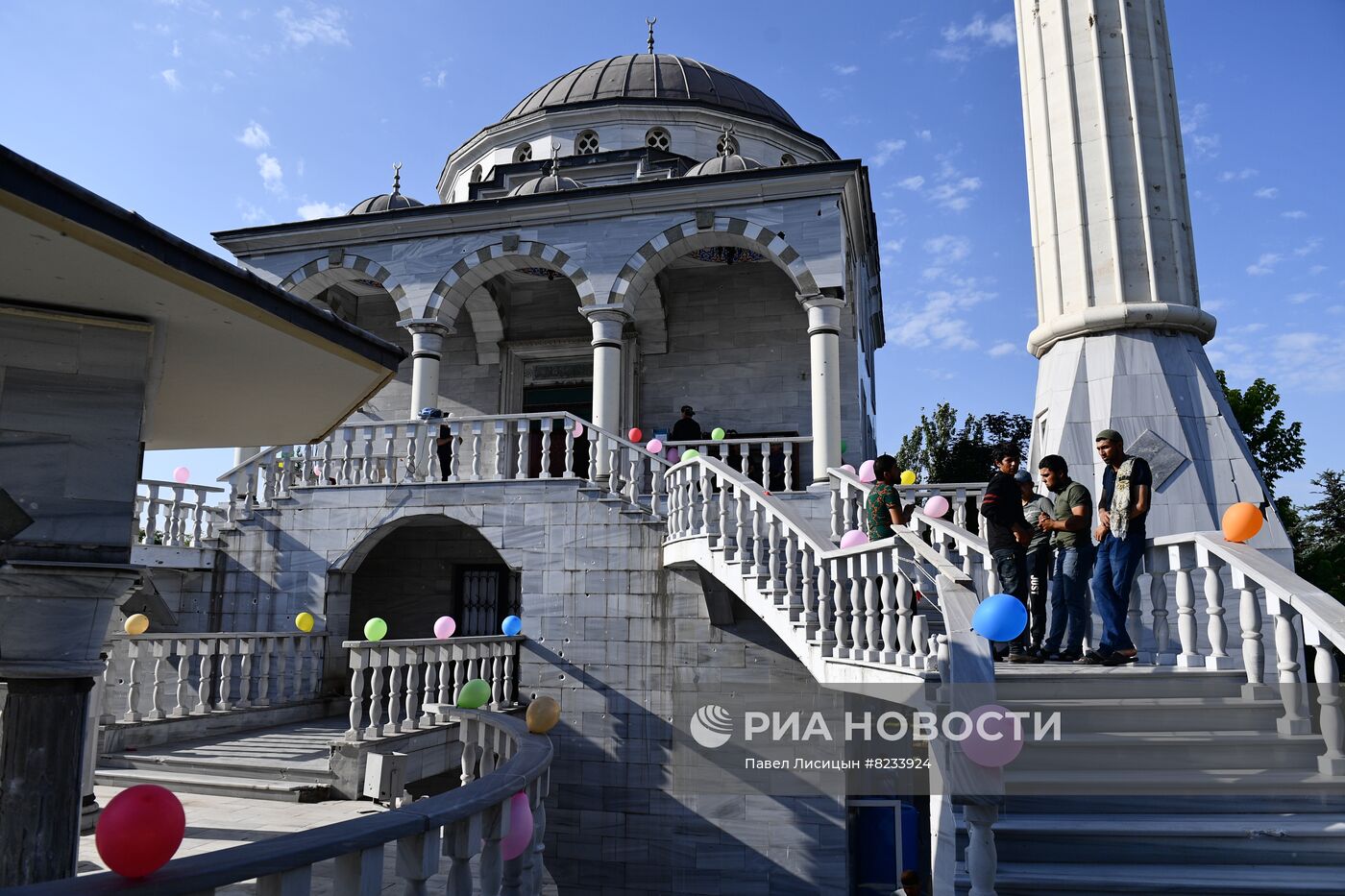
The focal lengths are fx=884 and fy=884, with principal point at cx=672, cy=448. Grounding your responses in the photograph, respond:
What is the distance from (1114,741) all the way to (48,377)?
5.86m

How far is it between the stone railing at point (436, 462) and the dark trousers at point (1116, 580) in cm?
653

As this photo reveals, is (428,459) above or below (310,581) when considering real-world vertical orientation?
above

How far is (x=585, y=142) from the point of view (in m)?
21.8

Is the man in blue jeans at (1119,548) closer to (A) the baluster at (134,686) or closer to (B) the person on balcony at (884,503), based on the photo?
(B) the person on balcony at (884,503)

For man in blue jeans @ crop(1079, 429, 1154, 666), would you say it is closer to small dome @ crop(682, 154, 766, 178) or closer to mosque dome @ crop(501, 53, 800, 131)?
small dome @ crop(682, 154, 766, 178)

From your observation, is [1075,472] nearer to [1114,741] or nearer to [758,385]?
[1114,741]

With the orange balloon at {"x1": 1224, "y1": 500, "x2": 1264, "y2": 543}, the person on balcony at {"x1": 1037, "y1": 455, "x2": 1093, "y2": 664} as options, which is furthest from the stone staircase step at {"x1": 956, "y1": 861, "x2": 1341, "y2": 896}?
the person on balcony at {"x1": 1037, "y1": 455, "x2": 1093, "y2": 664}

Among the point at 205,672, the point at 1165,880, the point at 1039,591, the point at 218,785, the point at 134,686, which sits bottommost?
the point at 218,785

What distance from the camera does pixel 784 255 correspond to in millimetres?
14797

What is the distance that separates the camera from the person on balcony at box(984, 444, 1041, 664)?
7324mm

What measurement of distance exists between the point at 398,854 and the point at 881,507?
5.87 meters

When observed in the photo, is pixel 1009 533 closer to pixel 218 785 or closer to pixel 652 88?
pixel 218 785

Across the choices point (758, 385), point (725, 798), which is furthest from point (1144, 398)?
point (758, 385)

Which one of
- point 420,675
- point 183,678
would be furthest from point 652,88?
point 183,678
